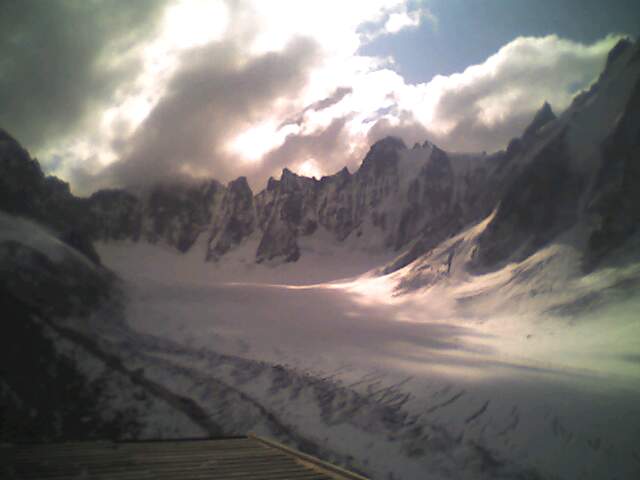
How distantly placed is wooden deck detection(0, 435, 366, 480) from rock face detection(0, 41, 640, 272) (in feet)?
101

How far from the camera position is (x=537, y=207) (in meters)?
40.4

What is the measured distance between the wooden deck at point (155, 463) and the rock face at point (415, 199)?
30753mm

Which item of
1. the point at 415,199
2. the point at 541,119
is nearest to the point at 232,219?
the point at 415,199

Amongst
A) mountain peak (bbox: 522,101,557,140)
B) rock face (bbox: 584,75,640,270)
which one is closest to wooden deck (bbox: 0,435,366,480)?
rock face (bbox: 584,75,640,270)

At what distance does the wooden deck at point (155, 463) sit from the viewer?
17.5 feet

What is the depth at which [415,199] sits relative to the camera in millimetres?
105438

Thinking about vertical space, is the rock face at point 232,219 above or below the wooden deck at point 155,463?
above

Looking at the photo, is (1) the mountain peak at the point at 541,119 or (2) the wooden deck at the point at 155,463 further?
(1) the mountain peak at the point at 541,119

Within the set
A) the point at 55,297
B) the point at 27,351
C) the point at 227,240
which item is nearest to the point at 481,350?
the point at 27,351

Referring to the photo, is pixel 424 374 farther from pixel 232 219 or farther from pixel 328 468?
pixel 232 219

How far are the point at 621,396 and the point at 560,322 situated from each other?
12695mm

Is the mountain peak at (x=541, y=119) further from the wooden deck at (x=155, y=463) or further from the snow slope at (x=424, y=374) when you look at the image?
the wooden deck at (x=155, y=463)

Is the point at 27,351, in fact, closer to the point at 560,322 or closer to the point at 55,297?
the point at 55,297

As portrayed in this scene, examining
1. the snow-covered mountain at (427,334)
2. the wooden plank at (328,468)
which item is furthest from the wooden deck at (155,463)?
the snow-covered mountain at (427,334)
